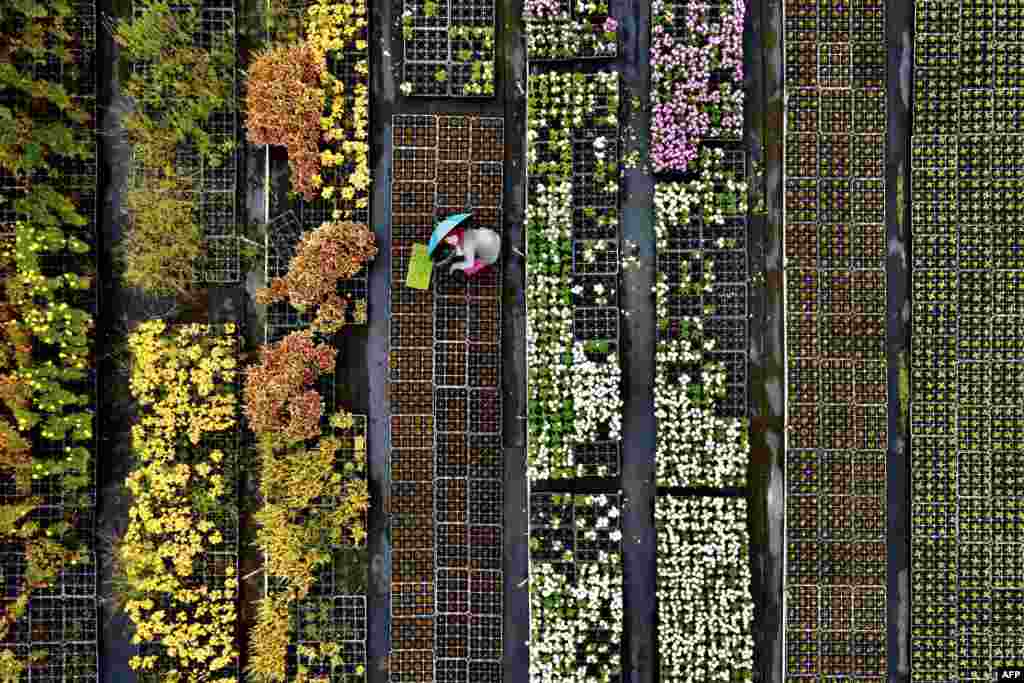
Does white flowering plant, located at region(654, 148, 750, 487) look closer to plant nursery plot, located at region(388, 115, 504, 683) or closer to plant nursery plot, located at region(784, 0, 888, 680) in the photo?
plant nursery plot, located at region(784, 0, 888, 680)

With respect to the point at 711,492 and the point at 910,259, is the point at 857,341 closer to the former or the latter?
the point at 910,259

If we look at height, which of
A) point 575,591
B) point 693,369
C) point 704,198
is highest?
point 704,198

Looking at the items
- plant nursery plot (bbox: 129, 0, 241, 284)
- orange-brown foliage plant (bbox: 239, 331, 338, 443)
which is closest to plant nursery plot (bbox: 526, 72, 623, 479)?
orange-brown foliage plant (bbox: 239, 331, 338, 443)

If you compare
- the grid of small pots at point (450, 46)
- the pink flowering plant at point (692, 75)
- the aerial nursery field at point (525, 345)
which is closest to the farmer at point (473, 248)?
the aerial nursery field at point (525, 345)

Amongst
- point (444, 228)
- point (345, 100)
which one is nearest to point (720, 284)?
point (444, 228)

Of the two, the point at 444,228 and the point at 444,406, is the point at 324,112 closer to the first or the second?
the point at 444,228

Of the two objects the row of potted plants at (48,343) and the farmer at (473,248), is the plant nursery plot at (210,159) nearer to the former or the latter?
the row of potted plants at (48,343)
